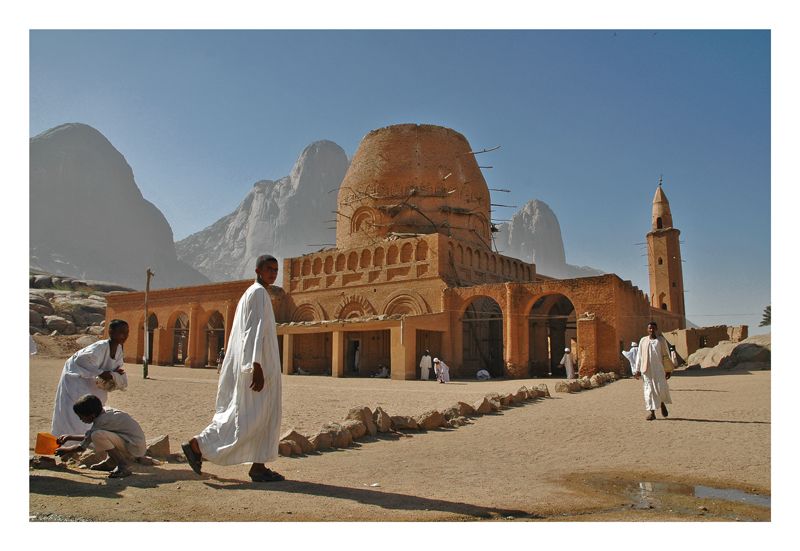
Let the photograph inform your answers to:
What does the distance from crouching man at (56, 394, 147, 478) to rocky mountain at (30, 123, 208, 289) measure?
95170 millimetres

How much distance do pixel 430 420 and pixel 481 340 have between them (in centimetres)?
1737

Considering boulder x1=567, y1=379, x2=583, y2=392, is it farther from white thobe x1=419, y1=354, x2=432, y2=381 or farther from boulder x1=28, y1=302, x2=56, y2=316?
boulder x1=28, y1=302, x2=56, y2=316

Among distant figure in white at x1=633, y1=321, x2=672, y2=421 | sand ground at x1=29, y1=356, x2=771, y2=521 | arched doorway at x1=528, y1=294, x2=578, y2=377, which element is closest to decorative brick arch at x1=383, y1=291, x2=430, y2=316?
arched doorway at x1=528, y1=294, x2=578, y2=377

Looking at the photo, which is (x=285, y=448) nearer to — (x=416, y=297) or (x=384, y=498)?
(x=384, y=498)

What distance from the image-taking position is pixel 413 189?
2820 cm

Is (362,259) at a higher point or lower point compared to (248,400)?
higher

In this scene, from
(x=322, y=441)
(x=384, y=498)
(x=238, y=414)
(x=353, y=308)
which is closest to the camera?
(x=384, y=498)

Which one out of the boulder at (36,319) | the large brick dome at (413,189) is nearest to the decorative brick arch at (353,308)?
the large brick dome at (413,189)

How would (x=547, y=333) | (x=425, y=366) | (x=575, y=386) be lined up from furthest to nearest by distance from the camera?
(x=547, y=333) < (x=425, y=366) < (x=575, y=386)

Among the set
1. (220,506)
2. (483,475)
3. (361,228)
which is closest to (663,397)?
(483,475)

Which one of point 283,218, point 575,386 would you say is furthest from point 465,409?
point 283,218

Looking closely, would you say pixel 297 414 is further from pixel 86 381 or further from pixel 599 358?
pixel 599 358

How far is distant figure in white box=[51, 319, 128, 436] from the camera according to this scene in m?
5.61

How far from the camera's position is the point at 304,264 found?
29.2m
